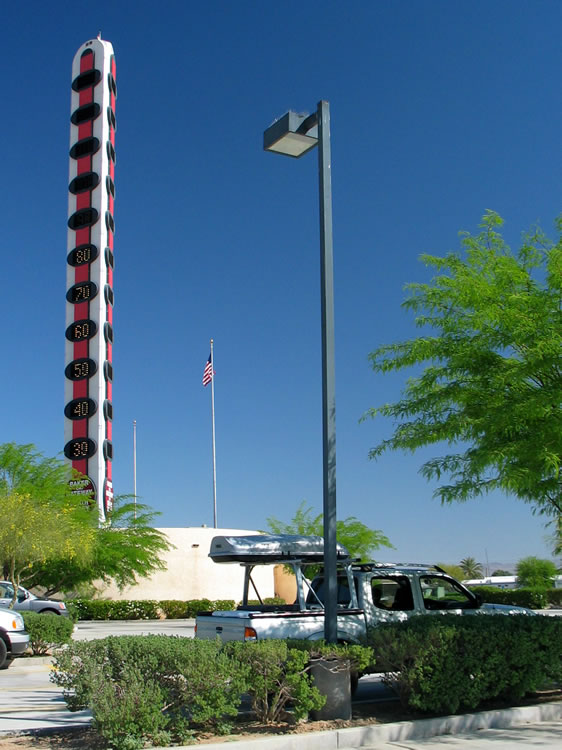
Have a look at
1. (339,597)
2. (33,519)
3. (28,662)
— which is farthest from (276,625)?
(33,519)

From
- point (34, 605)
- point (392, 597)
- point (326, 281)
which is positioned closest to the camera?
point (326, 281)

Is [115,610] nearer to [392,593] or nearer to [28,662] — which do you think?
[28,662]

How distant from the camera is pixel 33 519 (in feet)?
78.1

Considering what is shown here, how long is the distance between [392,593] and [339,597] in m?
0.81

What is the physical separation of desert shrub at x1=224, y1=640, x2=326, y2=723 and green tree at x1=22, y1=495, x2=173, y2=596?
28.3 m

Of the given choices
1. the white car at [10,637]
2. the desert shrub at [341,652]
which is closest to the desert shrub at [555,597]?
the white car at [10,637]

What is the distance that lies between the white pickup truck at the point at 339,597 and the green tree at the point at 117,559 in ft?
83.9

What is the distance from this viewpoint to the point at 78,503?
123 feet

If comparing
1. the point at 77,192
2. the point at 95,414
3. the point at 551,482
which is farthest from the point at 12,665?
the point at 77,192

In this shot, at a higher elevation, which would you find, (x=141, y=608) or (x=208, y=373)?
(x=208, y=373)

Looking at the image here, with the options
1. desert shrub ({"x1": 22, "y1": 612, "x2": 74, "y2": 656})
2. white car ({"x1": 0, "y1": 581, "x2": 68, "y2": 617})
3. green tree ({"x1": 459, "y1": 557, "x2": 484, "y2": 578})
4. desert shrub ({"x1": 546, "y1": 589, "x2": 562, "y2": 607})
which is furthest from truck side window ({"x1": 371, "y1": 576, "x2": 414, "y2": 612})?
green tree ({"x1": 459, "y1": 557, "x2": 484, "y2": 578})

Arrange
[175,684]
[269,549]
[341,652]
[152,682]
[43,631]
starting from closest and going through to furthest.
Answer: [152,682] < [175,684] < [341,652] < [269,549] < [43,631]

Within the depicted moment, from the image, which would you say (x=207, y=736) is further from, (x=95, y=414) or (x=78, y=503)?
(x=95, y=414)

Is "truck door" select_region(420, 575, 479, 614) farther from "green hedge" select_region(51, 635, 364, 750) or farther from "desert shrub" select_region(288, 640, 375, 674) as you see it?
"green hedge" select_region(51, 635, 364, 750)
